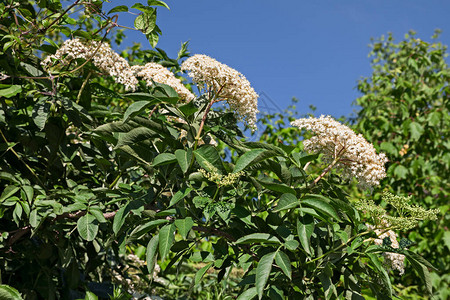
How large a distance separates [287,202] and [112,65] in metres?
1.14

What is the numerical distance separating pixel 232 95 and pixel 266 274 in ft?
2.53

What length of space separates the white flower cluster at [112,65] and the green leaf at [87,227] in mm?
671

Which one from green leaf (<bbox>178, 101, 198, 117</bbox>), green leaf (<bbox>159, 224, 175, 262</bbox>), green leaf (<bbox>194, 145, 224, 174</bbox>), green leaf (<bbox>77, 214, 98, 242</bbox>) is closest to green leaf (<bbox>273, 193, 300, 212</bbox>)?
green leaf (<bbox>194, 145, 224, 174</bbox>)

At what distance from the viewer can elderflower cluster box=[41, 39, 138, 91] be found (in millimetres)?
2049

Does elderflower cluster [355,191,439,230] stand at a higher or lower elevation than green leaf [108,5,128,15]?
lower

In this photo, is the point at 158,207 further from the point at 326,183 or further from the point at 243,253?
the point at 326,183

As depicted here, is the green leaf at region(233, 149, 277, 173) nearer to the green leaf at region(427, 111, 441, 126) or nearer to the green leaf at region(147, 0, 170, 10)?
the green leaf at region(147, 0, 170, 10)

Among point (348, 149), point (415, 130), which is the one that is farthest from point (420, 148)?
point (348, 149)

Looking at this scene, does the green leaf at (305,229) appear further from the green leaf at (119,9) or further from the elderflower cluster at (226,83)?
the green leaf at (119,9)

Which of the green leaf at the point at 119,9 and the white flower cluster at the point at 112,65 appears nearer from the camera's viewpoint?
the green leaf at the point at 119,9

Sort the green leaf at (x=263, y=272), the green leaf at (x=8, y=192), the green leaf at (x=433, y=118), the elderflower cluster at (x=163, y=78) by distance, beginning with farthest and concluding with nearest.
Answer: the green leaf at (x=433, y=118) < the elderflower cluster at (x=163, y=78) < the green leaf at (x=8, y=192) < the green leaf at (x=263, y=272)

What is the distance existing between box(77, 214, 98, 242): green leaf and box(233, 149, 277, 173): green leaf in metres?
0.59

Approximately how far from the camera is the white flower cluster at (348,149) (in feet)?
5.80

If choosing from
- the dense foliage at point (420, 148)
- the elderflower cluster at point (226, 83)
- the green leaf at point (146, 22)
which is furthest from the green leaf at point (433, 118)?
the green leaf at point (146, 22)
